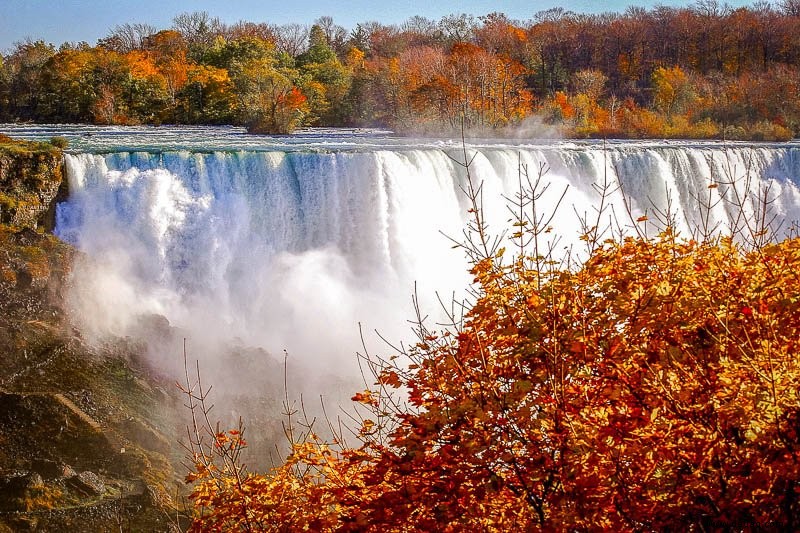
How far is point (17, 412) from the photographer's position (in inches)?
424

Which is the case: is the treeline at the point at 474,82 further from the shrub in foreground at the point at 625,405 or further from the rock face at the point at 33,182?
the shrub in foreground at the point at 625,405

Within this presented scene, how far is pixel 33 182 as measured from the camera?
658 inches

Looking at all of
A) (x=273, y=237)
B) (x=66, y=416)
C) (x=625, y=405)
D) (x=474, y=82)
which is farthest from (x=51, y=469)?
(x=474, y=82)

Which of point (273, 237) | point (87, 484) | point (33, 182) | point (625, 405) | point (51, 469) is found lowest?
point (87, 484)

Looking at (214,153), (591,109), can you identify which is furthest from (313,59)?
(214,153)

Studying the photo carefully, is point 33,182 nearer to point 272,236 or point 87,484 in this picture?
point 272,236

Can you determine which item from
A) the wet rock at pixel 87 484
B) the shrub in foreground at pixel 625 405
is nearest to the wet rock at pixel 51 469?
the wet rock at pixel 87 484

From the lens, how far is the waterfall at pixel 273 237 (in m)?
16.6

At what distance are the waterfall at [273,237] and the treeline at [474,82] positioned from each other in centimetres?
748

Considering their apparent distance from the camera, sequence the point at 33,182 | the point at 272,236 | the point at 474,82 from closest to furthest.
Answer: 1. the point at 33,182
2. the point at 272,236
3. the point at 474,82

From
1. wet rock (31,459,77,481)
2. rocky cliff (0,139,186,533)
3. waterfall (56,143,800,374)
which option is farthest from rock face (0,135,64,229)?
wet rock (31,459,77,481)

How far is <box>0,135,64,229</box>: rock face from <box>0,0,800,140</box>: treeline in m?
12.6

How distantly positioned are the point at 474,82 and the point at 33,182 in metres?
29.5

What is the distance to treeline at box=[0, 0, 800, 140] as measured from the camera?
34812mm
